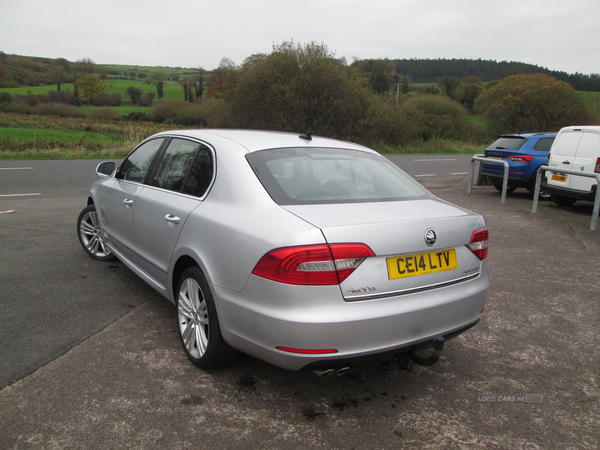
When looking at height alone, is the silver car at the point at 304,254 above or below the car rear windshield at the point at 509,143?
below

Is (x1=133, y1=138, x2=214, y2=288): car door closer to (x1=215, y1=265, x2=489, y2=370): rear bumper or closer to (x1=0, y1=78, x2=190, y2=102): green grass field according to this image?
(x1=215, y1=265, x2=489, y2=370): rear bumper

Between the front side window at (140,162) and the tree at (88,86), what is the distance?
87.0 meters

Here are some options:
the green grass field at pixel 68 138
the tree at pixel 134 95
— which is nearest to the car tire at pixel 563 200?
the green grass field at pixel 68 138

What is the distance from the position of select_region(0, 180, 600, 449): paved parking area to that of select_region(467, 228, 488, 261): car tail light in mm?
857

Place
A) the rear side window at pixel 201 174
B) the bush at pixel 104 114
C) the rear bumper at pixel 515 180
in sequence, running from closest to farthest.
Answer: the rear side window at pixel 201 174
the rear bumper at pixel 515 180
the bush at pixel 104 114

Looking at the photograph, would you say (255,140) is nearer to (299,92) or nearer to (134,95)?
(299,92)

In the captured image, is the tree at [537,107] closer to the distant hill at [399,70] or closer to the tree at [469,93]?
the tree at [469,93]

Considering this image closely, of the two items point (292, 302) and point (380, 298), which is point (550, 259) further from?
point (292, 302)

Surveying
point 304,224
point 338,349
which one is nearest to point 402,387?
point 338,349

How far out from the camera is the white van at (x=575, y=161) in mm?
8492

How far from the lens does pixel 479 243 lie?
286 centimetres

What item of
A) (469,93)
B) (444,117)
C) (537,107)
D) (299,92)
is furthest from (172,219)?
(469,93)

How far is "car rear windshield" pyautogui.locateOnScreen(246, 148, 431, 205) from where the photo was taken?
A: 2.78m

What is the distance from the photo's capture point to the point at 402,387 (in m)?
2.85
